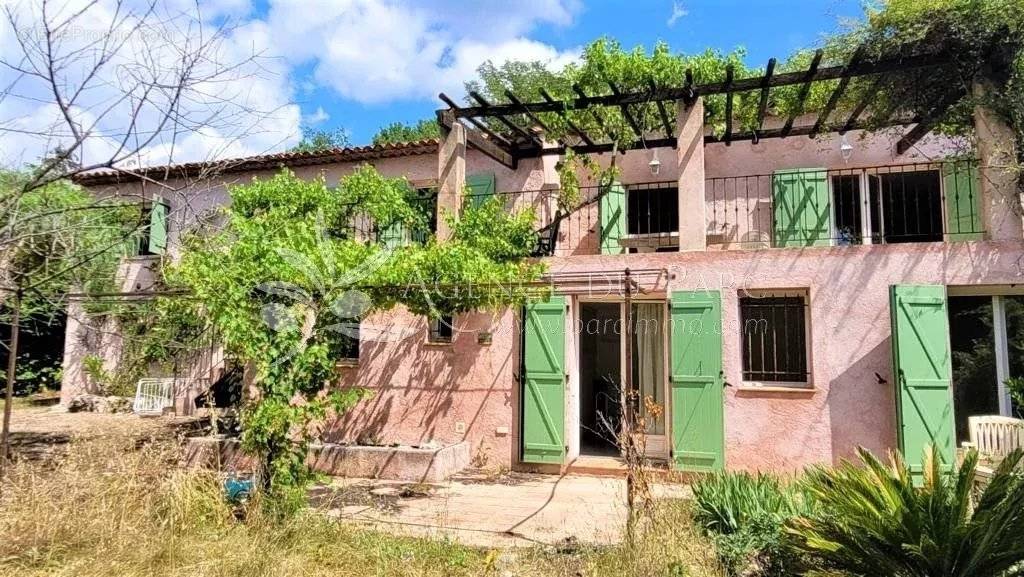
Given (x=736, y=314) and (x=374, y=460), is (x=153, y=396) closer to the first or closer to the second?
(x=374, y=460)

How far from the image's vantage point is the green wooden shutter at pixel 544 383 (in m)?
9.16

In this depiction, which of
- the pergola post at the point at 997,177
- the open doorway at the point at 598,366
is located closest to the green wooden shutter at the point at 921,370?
the pergola post at the point at 997,177

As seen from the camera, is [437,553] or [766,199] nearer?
[437,553]

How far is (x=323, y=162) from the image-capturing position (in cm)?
1252

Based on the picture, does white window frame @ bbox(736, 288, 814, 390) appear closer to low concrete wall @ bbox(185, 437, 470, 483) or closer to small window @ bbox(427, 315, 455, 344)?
low concrete wall @ bbox(185, 437, 470, 483)

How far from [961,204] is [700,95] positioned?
4351mm

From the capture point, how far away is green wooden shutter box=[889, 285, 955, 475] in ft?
25.0

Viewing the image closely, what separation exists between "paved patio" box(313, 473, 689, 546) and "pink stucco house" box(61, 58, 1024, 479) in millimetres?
910

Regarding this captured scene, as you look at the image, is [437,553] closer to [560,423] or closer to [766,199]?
[560,423]

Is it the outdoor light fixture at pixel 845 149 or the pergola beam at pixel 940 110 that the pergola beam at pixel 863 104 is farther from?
the pergola beam at pixel 940 110

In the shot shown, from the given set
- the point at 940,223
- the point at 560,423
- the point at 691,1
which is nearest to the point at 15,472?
the point at 560,423

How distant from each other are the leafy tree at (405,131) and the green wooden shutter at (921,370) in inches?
728

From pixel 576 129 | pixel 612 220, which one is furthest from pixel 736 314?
pixel 576 129

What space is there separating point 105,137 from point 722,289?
7.52 metres
